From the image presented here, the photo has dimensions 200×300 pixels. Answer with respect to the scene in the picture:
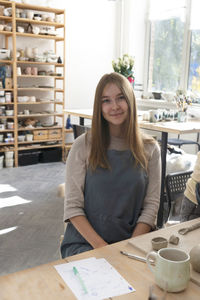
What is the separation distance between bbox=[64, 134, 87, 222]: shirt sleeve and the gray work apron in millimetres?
29

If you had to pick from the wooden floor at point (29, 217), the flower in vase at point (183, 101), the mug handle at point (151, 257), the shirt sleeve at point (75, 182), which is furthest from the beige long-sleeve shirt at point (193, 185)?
the flower in vase at point (183, 101)

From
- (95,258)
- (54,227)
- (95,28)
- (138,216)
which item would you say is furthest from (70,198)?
(95,28)

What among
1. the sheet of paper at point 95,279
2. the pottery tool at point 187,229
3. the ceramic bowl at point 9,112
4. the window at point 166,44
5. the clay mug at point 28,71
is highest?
the window at point 166,44

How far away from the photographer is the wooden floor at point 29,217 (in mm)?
2592

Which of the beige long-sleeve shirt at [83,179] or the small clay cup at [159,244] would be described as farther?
the beige long-sleeve shirt at [83,179]

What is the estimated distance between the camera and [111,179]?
153cm

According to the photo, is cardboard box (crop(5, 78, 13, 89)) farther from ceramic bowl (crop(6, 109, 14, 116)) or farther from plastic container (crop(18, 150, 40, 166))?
plastic container (crop(18, 150, 40, 166))

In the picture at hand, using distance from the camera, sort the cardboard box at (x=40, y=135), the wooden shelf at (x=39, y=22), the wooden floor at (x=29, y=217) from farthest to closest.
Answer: the cardboard box at (x=40, y=135)
the wooden shelf at (x=39, y=22)
the wooden floor at (x=29, y=217)

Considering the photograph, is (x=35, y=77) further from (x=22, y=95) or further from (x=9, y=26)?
(x=9, y=26)

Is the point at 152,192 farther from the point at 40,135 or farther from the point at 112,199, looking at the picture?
the point at 40,135

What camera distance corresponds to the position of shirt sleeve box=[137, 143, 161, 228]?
157cm

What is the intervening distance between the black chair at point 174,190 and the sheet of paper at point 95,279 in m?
1.04

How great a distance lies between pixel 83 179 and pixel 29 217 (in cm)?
192

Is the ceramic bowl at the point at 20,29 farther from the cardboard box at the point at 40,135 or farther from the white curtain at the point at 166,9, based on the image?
the white curtain at the point at 166,9
